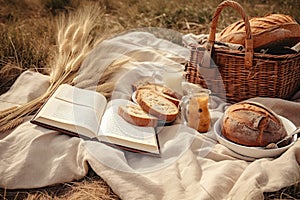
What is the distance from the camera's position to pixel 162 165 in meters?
1.95

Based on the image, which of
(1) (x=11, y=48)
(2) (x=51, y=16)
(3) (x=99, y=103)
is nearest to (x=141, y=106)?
(3) (x=99, y=103)

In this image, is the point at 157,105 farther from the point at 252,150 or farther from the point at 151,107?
the point at 252,150

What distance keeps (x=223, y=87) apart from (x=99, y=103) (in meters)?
0.64

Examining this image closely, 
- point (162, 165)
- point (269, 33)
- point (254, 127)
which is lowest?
point (162, 165)

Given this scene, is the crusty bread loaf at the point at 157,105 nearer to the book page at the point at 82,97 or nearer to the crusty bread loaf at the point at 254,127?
the book page at the point at 82,97

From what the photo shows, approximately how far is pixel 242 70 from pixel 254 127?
0.50 meters

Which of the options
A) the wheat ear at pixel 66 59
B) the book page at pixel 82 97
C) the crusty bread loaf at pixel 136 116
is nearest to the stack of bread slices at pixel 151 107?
the crusty bread loaf at pixel 136 116

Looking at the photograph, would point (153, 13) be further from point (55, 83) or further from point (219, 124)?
point (219, 124)

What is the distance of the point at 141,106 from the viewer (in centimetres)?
225

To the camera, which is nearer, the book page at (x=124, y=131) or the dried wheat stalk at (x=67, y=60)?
the book page at (x=124, y=131)

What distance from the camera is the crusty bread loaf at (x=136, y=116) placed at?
2.14 meters

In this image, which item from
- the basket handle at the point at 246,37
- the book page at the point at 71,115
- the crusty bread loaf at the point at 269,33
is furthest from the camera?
the crusty bread loaf at the point at 269,33

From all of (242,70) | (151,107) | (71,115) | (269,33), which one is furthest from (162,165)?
(269,33)

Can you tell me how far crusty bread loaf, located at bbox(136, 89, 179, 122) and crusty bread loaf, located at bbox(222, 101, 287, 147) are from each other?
0.95 ft
